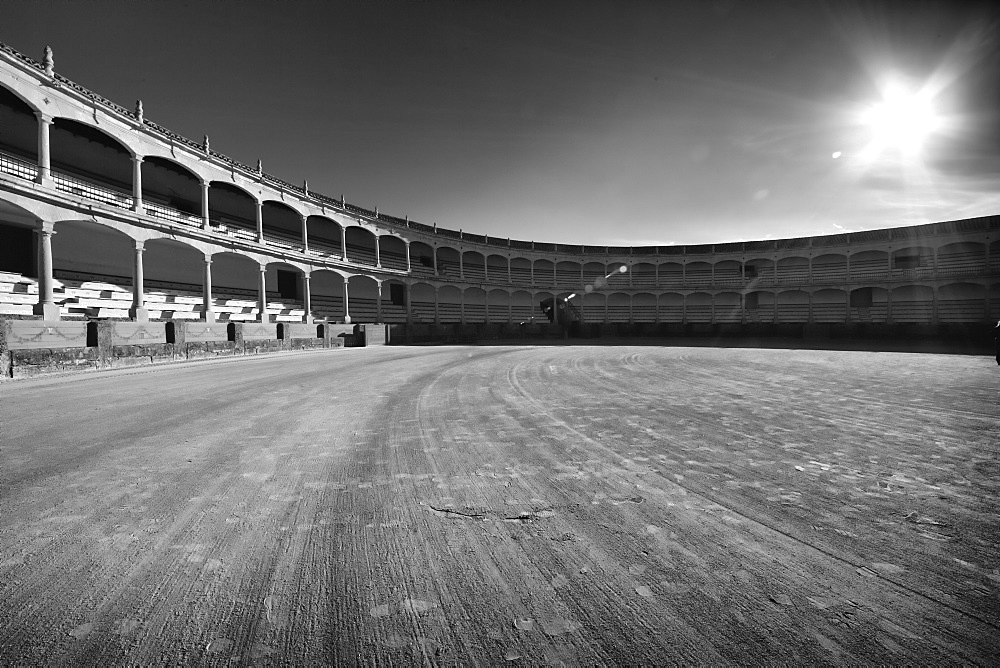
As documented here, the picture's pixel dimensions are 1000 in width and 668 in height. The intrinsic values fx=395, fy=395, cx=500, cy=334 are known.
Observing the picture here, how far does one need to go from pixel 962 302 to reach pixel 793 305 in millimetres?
10917

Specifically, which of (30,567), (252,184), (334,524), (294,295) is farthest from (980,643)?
(294,295)

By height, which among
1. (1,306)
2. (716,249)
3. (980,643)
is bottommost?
(980,643)

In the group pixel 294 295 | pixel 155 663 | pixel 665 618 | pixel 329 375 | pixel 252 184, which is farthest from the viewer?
pixel 294 295

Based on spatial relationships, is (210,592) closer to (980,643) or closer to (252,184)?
(980,643)

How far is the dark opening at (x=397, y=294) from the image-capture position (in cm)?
3497

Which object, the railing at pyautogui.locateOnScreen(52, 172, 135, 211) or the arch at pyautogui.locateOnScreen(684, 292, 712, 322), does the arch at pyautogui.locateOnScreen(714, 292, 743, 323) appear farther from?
the railing at pyautogui.locateOnScreen(52, 172, 135, 211)

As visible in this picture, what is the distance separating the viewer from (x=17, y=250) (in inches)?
627

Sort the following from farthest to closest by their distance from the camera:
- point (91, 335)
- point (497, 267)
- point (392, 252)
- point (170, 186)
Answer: point (497, 267) → point (392, 252) → point (170, 186) → point (91, 335)

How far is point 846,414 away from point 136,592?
250 inches

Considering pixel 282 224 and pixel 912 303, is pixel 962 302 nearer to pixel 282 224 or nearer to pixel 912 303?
pixel 912 303

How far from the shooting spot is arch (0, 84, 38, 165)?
1548 centimetres

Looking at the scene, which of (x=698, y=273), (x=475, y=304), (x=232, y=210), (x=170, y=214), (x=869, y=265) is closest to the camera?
(x=170, y=214)

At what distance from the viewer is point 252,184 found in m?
24.3

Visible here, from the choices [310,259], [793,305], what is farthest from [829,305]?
[310,259]
